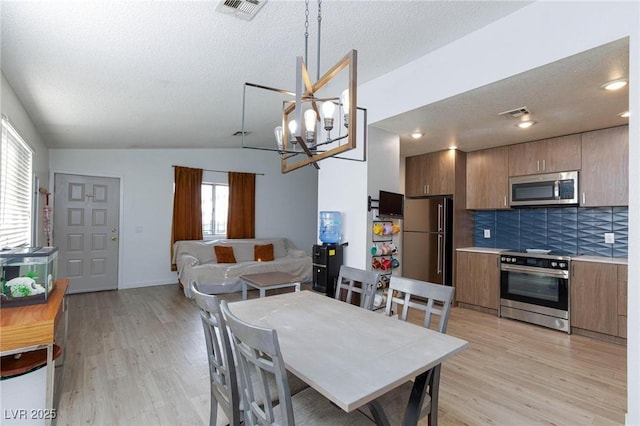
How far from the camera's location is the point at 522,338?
347 centimetres

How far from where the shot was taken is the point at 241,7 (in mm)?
2023

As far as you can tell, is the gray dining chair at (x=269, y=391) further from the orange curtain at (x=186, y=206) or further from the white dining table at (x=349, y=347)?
the orange curtain at (x=186, y=206)

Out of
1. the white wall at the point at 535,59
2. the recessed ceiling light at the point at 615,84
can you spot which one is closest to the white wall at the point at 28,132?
the white wall at the point at 535,59

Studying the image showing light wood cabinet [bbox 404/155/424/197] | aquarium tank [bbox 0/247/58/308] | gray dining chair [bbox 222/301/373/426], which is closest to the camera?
gray dining chair [bbox 222/301/373/426]

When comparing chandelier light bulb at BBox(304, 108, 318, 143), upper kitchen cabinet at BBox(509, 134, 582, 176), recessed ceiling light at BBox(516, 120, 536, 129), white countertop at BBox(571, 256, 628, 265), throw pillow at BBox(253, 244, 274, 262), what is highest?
recessed ceiling light at BBox(516, 120, 536, 129)

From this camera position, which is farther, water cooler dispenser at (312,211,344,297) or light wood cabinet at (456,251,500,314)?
light wood cabinet at (456,251,500,314)

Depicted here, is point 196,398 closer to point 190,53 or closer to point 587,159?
point 190,53

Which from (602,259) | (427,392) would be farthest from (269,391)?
(602,259)

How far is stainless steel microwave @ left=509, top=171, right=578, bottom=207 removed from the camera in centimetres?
378

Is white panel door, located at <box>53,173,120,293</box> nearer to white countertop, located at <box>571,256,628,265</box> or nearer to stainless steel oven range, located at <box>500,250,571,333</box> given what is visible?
stainless steel oven range, located at <box>500,250,571,333</box>

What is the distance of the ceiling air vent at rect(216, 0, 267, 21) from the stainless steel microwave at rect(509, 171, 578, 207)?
12.4 feet

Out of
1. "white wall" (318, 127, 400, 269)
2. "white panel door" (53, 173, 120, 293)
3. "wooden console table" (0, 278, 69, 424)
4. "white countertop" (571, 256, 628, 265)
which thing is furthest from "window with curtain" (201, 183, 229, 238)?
"white countertop" (571, 256, 628, 265)

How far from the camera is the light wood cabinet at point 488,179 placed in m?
4.38

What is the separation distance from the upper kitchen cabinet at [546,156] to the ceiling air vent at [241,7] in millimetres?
3732
